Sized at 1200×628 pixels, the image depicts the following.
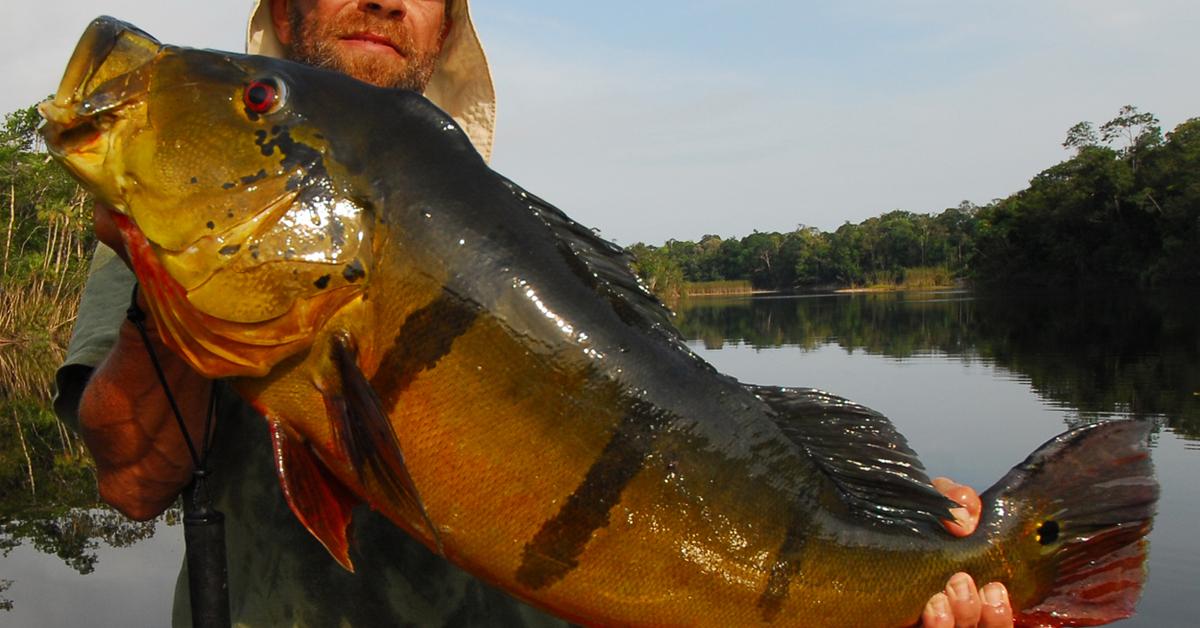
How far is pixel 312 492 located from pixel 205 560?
41 cm

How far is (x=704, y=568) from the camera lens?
82.2 inches

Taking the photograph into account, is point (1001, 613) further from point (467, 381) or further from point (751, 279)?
point (751, 279)

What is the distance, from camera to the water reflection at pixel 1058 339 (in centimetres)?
1970

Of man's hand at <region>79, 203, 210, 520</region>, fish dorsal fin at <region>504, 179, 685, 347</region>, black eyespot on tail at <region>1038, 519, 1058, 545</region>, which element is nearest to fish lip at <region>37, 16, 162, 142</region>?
man's hand at <region>79, 203, 210, 520</region>

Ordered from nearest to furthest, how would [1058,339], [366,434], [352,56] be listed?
[366,434]
[352,56]
[1058,339]

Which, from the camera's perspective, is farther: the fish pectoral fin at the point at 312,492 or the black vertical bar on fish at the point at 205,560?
the black vertical bar on fish at the point at 205,560

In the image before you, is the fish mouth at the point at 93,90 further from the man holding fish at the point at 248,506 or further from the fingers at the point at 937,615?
the fingers at the point at 937,615

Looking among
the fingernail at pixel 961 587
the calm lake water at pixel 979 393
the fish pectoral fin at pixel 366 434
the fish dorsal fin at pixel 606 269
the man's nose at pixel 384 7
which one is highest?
the man's nose at pixel 384 7

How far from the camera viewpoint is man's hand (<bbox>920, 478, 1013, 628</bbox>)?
7.84 ft

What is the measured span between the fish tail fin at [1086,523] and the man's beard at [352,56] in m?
2.35

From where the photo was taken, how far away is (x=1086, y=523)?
2.63m

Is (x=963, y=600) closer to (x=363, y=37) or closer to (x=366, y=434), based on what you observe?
(x=366, y=434)

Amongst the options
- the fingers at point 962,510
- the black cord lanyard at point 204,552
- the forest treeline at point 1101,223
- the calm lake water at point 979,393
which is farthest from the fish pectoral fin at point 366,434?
the forest treeline at point 1101,223

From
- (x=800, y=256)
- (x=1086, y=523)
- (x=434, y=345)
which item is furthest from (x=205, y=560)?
(x=800, y=256)
